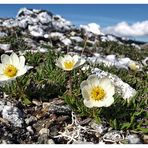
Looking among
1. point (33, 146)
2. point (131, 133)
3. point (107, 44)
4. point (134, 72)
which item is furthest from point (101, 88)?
point (107, 44)

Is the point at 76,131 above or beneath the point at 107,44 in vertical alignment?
beneath

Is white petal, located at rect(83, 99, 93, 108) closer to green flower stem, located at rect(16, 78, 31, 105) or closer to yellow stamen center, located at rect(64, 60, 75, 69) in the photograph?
yellow stamen center, located at rect(64, 60, 75, 69)

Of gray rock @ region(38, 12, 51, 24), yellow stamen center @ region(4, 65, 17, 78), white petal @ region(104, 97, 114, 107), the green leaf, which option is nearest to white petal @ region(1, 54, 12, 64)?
yellow stamen center @ region(4, 65, 17, 78)

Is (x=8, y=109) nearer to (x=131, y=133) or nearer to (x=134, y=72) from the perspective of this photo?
(x=131, y=133)

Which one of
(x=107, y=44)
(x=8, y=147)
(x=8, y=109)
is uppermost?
(x=107, y=44)

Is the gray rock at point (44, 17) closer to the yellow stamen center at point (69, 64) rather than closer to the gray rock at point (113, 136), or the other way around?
the yellow stamen center at point (69, 64)

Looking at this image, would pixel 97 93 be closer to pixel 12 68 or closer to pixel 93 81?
pixel 93 81
